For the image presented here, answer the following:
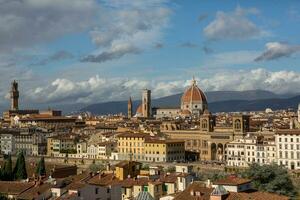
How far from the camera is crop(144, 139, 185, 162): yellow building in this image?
88.8 m

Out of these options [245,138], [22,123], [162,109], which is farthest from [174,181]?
[162,109]

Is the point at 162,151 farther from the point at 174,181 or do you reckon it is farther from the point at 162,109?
the point at 162,109

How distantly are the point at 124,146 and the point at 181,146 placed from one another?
871 cm

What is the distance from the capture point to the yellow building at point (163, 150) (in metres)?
88.8

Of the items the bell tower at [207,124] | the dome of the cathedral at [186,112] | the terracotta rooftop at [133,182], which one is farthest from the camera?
the dome of the cathedral at [186,112]

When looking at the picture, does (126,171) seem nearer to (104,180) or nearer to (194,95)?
(104,180)

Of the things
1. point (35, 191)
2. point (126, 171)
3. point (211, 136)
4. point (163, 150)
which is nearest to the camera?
point (35, 191)

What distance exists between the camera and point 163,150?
88.7 meters

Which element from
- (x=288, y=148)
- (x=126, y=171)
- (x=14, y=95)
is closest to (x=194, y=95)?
(x=14, y=95)

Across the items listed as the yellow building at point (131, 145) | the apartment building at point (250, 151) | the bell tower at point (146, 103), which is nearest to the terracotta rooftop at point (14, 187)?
the apartment building at point (250, 151)

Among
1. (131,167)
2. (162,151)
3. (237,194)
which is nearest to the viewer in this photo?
(237,194)

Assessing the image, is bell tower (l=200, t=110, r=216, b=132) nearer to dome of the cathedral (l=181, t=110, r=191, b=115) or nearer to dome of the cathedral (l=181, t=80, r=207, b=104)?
dome of the cathedral (l=181, t=110, r=191, b=115)

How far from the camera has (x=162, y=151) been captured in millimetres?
88812

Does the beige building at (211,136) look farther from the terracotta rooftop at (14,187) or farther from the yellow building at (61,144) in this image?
the terracotta rooftop at (14,187)
